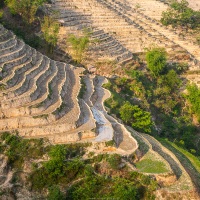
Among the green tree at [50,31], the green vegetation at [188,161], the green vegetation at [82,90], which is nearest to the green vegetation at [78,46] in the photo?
the green tree at [50,31]

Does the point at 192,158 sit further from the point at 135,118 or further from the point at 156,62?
the point at 156,62

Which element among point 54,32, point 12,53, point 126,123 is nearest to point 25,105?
point 12,53

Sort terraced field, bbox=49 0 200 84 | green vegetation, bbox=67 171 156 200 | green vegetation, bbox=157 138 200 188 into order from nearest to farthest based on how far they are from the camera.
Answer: green vegetation, bbox=67 171 156 200, green vegetation, bbox=157 138 200 188, terraced field, bbox=49 0 200 84

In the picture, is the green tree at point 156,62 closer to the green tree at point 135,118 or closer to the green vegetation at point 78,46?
the green vegetation at point 78,46

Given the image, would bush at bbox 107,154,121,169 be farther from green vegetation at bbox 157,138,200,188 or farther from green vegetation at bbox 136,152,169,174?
green vegetation at bbox 157,138,200,188

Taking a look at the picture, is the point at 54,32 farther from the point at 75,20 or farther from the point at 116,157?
the point at 116,157

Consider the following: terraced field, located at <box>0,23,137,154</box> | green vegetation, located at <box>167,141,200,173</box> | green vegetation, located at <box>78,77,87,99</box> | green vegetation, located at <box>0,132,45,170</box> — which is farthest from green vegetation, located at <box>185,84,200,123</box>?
green vegetation, located at <box>0,132,45,170</box>
